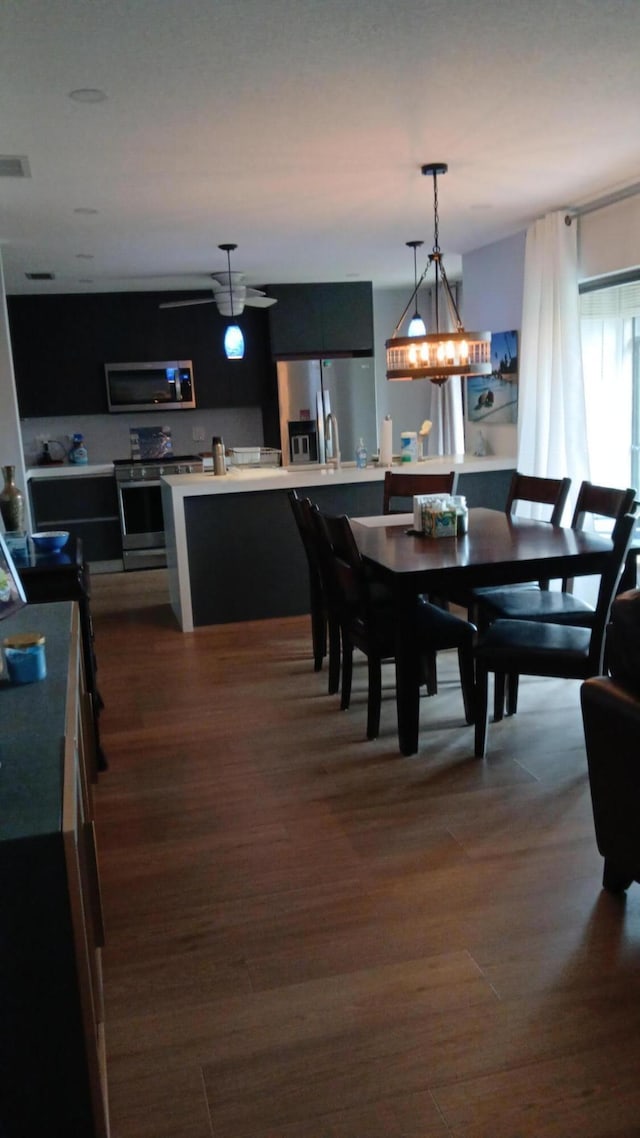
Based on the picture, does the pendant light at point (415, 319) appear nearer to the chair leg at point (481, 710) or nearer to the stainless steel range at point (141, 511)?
the chair leg at point (481, 710)

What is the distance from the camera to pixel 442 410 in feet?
28.8

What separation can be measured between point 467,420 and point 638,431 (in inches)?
73.9

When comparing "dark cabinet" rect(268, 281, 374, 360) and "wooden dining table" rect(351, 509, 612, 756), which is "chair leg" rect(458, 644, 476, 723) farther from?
"dark cabinet" rect(268, 281, 374, 360)

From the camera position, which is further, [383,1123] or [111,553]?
[111,553]

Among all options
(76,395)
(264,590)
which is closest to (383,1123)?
(264,590)

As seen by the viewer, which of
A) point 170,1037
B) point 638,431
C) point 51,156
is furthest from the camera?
point 638,431

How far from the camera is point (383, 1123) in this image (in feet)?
5.62

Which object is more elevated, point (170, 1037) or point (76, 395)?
point (76, 395)

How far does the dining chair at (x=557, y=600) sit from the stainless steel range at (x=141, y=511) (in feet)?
14.1

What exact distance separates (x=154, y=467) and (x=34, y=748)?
627 cm

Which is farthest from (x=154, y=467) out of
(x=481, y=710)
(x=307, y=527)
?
(x=481, y=710)

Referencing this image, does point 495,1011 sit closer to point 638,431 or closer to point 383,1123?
point 383,1123

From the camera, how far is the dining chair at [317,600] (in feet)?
13.8

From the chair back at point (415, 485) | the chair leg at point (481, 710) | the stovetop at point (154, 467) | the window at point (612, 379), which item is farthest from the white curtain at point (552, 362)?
the stovetop at point (154, 467)
